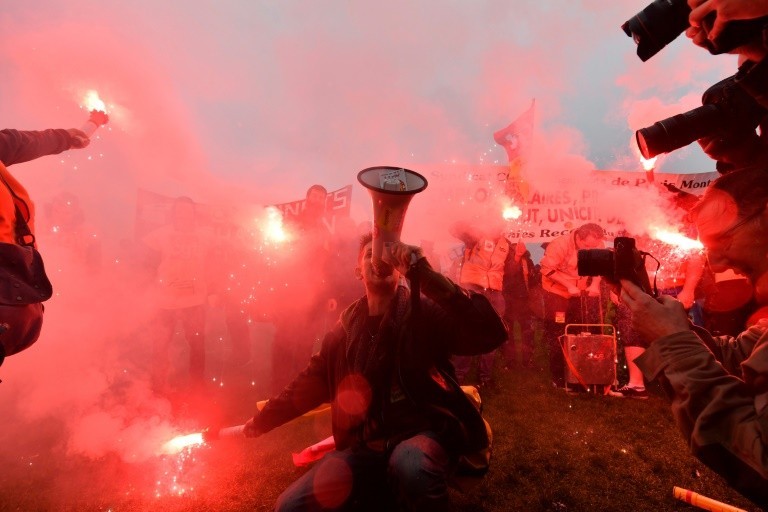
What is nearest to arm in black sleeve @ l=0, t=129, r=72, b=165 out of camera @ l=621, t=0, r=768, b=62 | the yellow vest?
the yellow vest

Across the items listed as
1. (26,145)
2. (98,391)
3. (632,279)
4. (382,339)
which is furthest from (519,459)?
(98,391)

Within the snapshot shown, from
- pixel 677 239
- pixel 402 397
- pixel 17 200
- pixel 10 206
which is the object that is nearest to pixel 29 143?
pixel 17 200

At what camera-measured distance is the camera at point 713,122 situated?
7.29 ft

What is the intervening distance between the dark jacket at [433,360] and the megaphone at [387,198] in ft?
1.04

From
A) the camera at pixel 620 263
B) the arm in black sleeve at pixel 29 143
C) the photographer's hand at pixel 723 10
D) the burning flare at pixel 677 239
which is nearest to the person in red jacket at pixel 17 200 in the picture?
the arm in black sleeve at pixel 29 143

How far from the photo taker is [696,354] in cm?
147

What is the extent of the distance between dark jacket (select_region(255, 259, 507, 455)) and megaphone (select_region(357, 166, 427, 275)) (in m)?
0.32

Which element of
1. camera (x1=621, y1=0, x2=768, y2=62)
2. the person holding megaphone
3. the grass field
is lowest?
the grass field

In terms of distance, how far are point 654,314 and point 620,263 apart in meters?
0.27

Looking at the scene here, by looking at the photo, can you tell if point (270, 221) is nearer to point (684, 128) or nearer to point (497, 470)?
point (497, 470)

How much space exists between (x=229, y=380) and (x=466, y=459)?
214 inches

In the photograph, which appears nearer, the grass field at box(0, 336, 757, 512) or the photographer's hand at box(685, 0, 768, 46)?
the photographer's hand at box(685, 0, 768, 46)

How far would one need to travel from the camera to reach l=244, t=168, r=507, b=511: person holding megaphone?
2.14 metres

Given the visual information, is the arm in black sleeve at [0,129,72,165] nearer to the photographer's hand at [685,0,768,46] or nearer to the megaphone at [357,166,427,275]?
the megaphone at [357,166,427,275]
